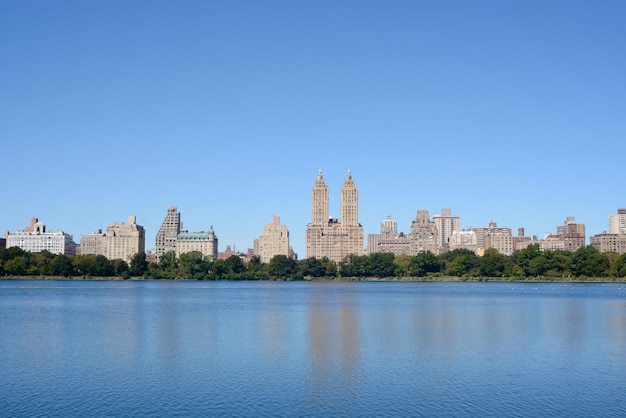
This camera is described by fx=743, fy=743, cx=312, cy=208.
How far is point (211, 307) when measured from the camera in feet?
218

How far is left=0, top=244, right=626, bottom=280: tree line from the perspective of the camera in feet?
483

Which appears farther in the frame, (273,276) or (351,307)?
(273,276)

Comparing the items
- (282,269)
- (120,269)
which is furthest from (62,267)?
(282,269)

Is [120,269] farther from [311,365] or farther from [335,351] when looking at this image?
[311,365]

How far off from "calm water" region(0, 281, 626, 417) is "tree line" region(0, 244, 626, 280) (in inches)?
3790

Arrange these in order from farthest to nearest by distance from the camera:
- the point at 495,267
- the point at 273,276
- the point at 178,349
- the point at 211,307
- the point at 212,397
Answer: the point at 273,276 → the point at 495,267 → the point at 211,307 → the point at 178,349 → the point at 212,397

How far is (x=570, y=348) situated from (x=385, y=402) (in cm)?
1650

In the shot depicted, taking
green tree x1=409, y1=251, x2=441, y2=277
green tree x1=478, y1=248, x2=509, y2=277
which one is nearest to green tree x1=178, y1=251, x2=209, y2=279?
green tree x1=409, y1=251, x2=441, y2=277

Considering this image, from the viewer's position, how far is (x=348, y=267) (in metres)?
181

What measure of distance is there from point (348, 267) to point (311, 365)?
492 feet

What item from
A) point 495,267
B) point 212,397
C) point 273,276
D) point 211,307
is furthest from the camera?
point 273,276

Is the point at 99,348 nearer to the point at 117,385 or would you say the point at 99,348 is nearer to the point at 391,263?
the point at 117,385

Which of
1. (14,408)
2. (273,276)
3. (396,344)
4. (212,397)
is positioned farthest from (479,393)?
(273,276)

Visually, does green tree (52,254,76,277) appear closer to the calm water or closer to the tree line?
the tree line
